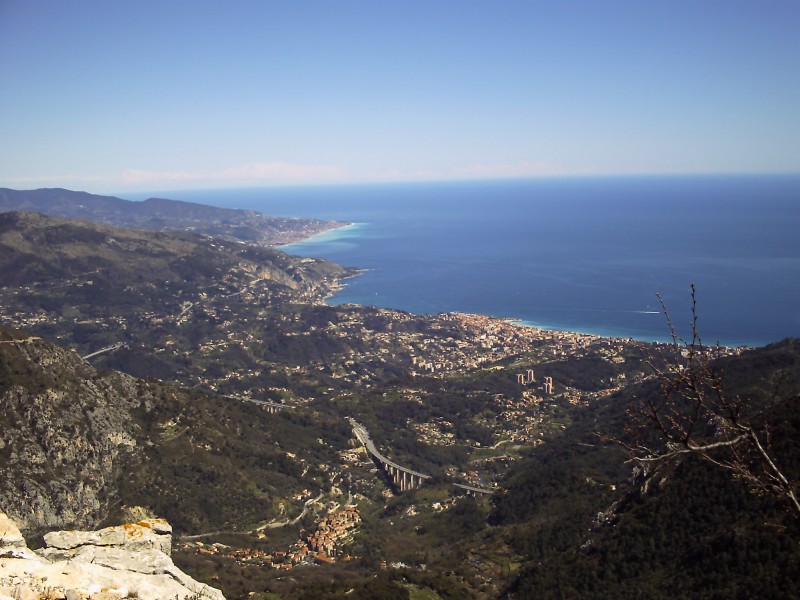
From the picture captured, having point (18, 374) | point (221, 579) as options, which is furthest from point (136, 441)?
point (221, 579)

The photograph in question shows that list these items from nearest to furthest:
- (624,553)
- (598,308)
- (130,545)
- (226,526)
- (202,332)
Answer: (130,545) < (624,553) < (226,526) < (202,332) < (598,308)

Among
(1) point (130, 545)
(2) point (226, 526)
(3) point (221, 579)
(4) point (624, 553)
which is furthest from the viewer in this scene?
(2) point (226, 526)

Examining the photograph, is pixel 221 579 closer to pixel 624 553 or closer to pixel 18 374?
pixel 624 553

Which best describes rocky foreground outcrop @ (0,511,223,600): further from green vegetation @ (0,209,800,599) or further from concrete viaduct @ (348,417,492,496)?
concrete viaduct @ (348,417,492,496)

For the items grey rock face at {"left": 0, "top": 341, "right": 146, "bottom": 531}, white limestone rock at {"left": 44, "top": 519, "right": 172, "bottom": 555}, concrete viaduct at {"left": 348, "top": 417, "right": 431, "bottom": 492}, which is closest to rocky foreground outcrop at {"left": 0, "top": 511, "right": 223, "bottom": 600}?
white limestone rock at {"left": 44, "top": 519, "right": 172, "bottom": 555}

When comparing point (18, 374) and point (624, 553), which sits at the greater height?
point (18, 374)

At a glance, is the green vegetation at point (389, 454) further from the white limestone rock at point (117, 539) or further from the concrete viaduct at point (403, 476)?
the white limestone rock at point (117, 539)

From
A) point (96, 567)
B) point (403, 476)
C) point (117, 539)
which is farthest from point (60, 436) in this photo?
point (96, 567)

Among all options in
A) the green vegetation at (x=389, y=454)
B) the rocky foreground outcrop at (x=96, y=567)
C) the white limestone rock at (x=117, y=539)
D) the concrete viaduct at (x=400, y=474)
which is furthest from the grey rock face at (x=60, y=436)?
the rocky foreground outcrop at (x=96, y=567)

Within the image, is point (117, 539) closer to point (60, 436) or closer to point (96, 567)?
point (96, 567)
